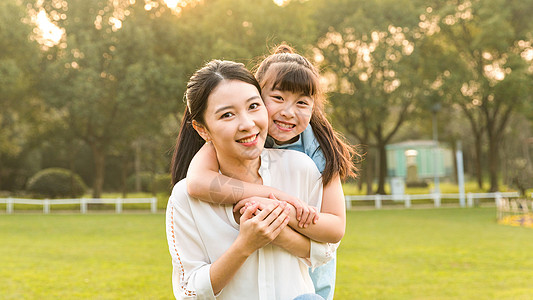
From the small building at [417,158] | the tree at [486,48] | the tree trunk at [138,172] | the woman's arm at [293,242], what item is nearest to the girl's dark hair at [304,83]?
the woman's arm at [293,242]

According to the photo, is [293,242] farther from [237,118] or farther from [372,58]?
[372,58]

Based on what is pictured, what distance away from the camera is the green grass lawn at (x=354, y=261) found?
23.8 feet

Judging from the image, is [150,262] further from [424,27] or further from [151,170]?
[151,170]

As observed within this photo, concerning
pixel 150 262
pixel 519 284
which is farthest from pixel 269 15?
pixel 519 284

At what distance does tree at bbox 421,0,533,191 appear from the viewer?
80.2ft

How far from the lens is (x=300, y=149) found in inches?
97.6

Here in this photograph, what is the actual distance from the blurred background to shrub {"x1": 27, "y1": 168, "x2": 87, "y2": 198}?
0.10 meters

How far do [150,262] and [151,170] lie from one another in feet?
85.0

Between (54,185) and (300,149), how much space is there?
1100 inches

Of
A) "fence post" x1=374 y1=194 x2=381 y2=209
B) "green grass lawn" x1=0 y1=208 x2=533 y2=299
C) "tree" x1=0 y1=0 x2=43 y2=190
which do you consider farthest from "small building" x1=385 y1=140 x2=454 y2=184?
"green grass lawn" x1=0 y1=208 x2=533 y2=299

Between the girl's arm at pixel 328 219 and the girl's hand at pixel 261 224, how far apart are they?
0.04m

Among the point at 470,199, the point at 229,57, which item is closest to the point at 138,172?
the point at 229,57

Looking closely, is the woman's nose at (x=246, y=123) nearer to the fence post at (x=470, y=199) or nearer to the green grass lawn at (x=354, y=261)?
the green grass lawn at (x=354, y=261)

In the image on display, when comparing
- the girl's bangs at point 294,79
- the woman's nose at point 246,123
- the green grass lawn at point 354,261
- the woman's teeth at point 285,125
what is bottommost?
the green grass lawn at point 354,261
